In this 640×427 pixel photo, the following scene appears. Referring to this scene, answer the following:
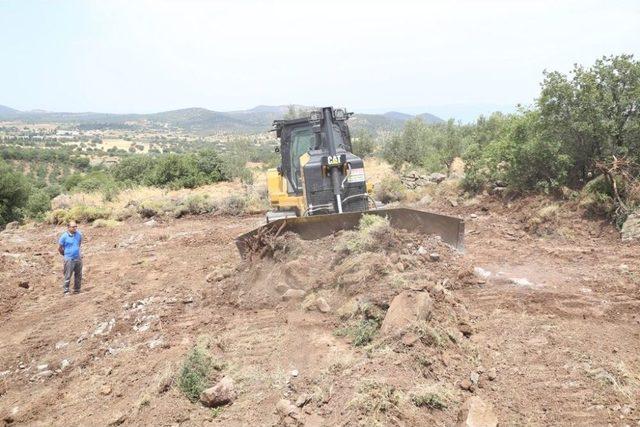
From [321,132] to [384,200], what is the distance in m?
8.51

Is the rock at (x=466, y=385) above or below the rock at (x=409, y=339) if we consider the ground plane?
below

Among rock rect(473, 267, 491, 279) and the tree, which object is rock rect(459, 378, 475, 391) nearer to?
rock rect(473, 267, 491, 279)

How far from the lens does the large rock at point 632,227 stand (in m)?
8.75

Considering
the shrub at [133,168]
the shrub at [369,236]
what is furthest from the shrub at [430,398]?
the shrub at [133,168]

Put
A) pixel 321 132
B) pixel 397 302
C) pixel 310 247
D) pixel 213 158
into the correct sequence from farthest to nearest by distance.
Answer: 1. pixel 213 158
2. pixel 321 132
3. pixel 310 247
4. pixel 397 302

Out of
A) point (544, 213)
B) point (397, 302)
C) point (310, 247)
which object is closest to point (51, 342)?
point (310, 247)

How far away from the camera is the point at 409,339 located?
4828 millimetres

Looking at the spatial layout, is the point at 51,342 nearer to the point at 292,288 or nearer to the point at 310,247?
the point at 292,288

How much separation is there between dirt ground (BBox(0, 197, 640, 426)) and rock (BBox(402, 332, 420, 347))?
0.03 metres

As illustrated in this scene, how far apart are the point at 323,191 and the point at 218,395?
15.9ft

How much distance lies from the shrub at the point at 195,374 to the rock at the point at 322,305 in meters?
1.71

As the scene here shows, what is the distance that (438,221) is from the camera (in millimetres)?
7918

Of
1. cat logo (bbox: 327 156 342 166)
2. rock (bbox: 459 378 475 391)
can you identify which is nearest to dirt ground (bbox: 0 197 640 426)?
rock (bbox: 459 378 475 391)

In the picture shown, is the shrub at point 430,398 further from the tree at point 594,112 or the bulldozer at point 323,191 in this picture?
the tree at point 594,112
